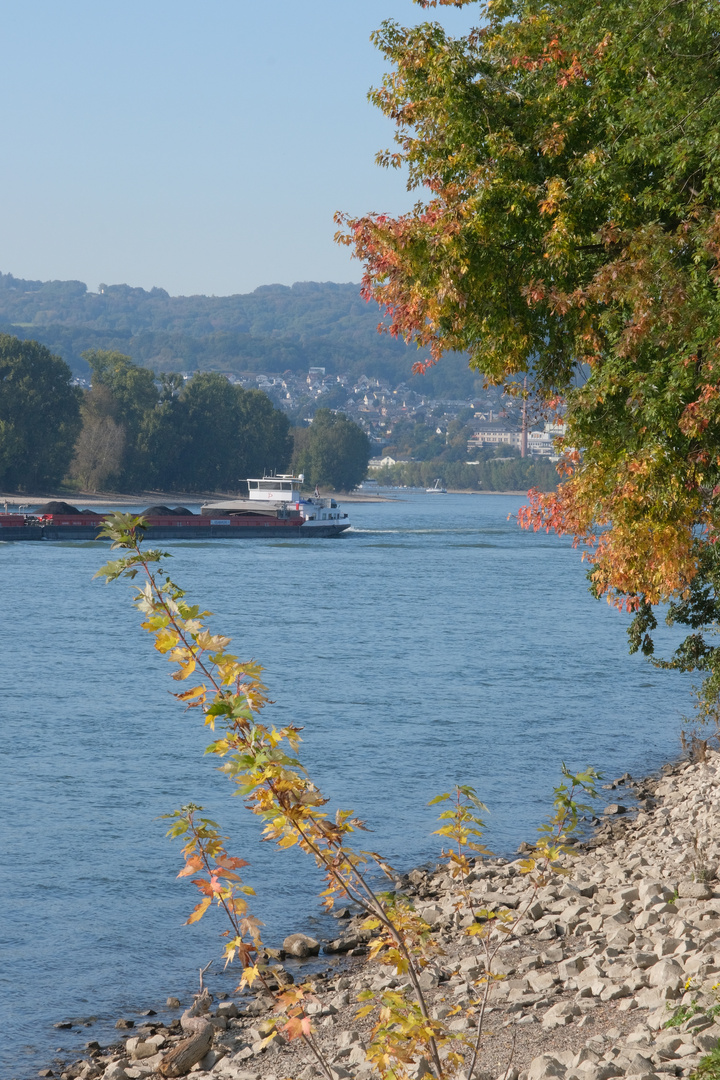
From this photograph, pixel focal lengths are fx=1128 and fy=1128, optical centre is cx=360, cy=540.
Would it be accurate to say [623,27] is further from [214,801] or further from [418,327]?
[214,801]

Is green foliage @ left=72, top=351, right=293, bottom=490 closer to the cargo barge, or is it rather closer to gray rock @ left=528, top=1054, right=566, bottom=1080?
the cargo barge

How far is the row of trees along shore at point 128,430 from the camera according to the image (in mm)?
119250

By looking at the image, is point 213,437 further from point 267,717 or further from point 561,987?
point 561,987

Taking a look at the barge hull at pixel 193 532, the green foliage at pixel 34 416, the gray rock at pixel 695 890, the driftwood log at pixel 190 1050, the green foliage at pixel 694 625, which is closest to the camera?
the driftwood log at pixel 190 1050

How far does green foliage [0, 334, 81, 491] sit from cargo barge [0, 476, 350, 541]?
2946 cm

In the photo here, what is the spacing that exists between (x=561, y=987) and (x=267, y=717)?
15319 millimetres

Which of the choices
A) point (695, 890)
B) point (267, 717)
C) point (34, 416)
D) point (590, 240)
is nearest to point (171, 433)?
point (34, 416)

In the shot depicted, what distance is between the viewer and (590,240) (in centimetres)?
1015

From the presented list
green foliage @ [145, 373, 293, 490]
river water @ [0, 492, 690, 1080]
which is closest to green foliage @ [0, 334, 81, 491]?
green foliage @ [145, 373, 293, 490]

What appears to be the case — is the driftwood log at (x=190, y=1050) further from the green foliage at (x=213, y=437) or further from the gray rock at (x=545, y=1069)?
the green foliage at (x=213, y=437)

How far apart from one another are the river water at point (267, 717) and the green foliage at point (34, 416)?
65.9m

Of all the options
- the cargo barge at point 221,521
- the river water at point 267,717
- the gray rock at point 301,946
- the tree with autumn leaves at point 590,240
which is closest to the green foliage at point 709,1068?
the tree with autumn leaves at point 590,240

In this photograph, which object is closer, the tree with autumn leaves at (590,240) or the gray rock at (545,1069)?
the gray rock at (545,1069)

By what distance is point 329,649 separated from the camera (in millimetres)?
36688
